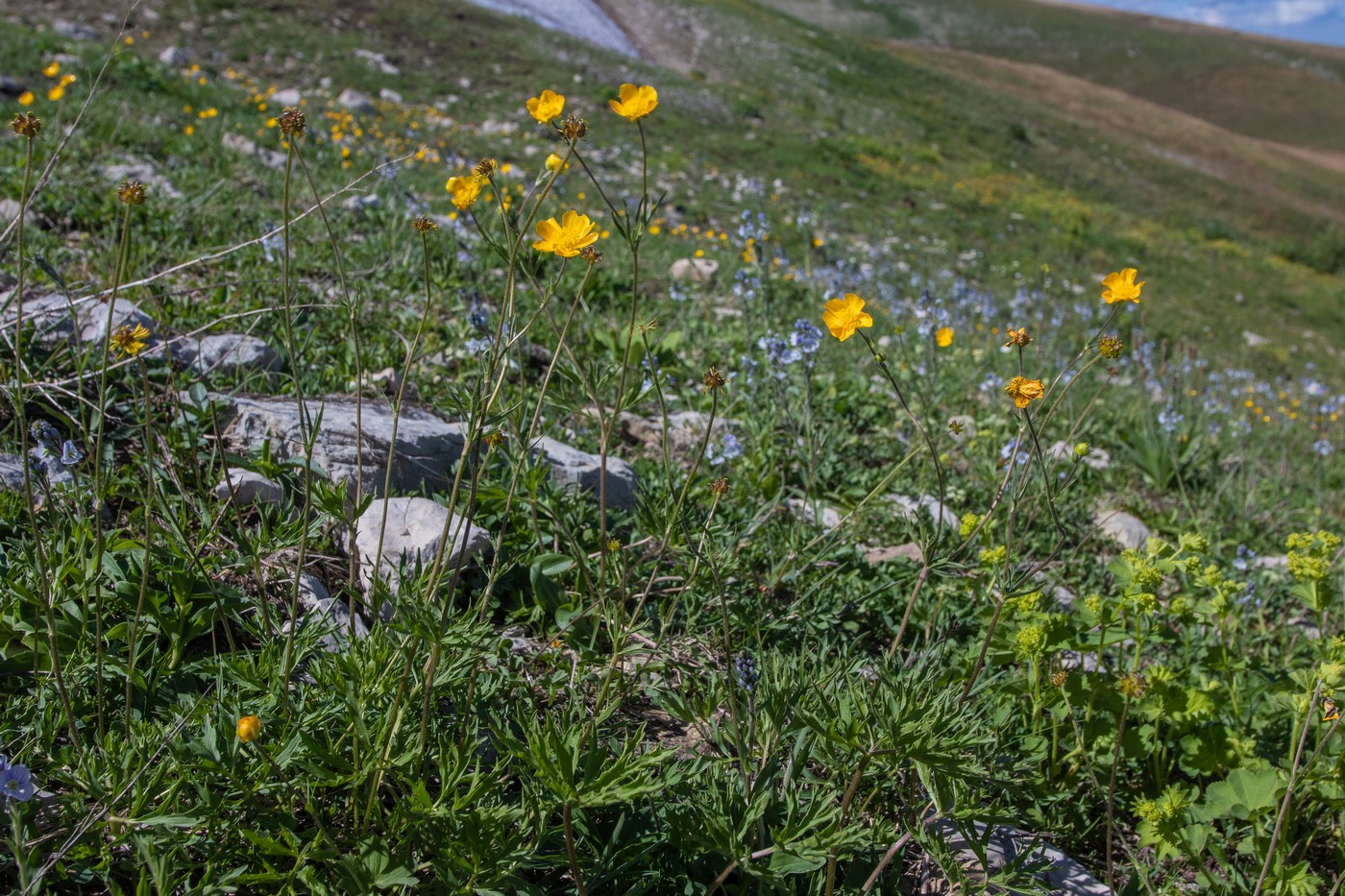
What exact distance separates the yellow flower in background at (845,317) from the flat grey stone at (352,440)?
121 cm

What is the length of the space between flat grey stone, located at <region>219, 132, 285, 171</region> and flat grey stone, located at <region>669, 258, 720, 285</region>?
2928 millimetres

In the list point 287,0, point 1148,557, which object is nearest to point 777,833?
point 1148,557

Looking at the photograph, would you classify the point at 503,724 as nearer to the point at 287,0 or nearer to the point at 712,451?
the point at 712,451

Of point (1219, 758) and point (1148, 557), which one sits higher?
point (1148, 557)

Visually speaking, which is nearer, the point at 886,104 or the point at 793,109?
the point at 793,109

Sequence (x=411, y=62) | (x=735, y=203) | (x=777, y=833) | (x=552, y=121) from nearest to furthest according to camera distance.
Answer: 1. (x=777, y=833)
2. (x=552, y=121)
3. (x=735, y=203)
4. (x=411, y=62)

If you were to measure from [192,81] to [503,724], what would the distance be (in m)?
9.87

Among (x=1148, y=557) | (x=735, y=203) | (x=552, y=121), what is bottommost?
(x=735, y=203)

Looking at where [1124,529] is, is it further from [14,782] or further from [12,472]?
[12,472]

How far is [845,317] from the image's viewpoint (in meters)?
1.76

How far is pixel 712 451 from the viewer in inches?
118

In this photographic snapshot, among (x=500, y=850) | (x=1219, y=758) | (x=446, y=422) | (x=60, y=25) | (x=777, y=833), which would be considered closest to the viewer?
(x=500, y=850)

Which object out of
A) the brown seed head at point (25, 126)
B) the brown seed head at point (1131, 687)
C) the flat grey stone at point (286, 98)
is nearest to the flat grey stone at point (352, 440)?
the brown seed head at point (25, 126)

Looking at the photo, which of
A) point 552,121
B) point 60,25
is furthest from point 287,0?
point 552,121
